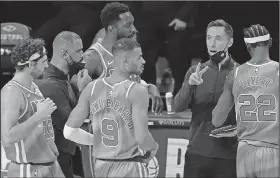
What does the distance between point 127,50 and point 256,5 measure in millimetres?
4148

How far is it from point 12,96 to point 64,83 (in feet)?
3.52

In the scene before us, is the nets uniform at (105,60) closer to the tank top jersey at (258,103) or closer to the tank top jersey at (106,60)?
the tank top jersey at (106,60)

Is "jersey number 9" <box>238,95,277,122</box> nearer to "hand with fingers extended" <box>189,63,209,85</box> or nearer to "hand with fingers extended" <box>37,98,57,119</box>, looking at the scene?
"hand with fingers extended" <box>189,63,209,85</box>

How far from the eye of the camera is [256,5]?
26.3 feet

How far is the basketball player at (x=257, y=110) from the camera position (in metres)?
4.44

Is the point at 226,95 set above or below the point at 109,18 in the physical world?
below

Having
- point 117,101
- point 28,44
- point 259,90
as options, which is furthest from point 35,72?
point 259,90

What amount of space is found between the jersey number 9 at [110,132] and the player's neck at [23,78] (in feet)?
1.93

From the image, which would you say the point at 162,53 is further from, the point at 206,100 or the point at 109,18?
the point at 206,100

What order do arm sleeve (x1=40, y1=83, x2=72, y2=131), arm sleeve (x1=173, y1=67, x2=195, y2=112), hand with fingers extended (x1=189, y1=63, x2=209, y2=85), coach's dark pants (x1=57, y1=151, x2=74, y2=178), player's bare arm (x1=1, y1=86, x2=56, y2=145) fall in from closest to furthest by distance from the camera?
player's bare arm (x1=1, y1=86, x2=56, y2=145)
hand with fingers extended (x1=189, y1=63, x2=209, y2=85)
arm sleeve (x1=173, y1=67, x2=195, y2=112)
arm sleeve (x1=40, y1=83, x2=72, y2=131)
coach's dark pants (x1=57, y1=151, x2=74, y2=178)

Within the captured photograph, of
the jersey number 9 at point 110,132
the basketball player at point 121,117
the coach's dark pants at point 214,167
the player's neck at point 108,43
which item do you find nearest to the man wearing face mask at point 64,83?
the player's neck at point 108,43

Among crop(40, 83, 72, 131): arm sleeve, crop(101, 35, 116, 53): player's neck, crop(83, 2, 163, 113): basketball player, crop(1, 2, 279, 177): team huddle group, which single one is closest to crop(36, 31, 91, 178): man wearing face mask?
crop(40, 83, 72, 131): arm sleeve

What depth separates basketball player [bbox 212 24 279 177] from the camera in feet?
14.6

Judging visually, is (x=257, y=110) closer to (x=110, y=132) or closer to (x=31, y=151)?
(x=110, y=132)
